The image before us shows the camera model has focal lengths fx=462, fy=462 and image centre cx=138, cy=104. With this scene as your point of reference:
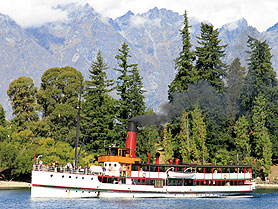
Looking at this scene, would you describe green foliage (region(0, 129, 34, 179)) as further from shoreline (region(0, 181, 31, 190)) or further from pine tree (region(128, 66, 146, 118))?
pine tree (region(128, 66, 146, 118))

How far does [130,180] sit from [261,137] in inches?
1356

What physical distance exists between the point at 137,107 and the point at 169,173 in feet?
95.4

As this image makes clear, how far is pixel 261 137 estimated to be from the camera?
8006cm

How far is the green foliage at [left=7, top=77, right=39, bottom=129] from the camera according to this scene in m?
89.6

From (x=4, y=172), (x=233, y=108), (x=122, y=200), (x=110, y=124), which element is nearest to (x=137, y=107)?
(x=110, y=124)

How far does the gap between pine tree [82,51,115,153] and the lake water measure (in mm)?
24525

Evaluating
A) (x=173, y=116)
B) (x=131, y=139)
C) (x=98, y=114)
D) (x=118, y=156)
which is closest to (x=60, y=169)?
(x=118, y=156)

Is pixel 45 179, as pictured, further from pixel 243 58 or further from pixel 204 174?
pixel 243 58

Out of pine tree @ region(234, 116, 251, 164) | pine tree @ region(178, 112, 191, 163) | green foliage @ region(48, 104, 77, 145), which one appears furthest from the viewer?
green foliage @ region(48, 104, 77, 145)

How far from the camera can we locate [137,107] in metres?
82.9

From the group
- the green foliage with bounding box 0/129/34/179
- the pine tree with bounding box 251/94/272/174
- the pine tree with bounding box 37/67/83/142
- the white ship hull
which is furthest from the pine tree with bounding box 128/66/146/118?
the white ship hull

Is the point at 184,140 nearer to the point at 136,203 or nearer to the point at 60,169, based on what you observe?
the point at 136,203

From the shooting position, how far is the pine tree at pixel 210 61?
87.6 meters

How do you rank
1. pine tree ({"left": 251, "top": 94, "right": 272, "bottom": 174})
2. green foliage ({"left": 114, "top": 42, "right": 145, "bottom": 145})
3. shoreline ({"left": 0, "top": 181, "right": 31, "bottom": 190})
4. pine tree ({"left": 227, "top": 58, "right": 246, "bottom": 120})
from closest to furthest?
shoreline ({"left": 0, "top": 181, "right": 31, "bottom": 190}) → pine tree ({"left": 251, "top": 94, "right": 272, "bottom": 174}) → green foliage ({"left": 114, "top": 42, "right": 145, "bottom": 145}) → pine tree ({"left": 227, "top": 58, "right": 246, "bottom": 120})
